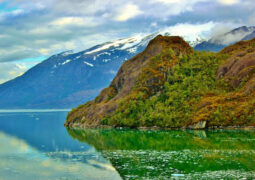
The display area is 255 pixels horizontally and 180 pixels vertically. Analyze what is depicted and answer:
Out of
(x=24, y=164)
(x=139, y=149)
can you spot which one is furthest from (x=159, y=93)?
(x=24, y=164)

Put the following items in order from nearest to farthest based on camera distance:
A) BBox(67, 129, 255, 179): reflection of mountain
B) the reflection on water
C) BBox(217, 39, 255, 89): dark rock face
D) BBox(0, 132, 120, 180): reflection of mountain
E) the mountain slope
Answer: BBox(67, 129, 255, 179): reflection of mountain → BBox(0, 132, 120, 180): reflection of mountain → the reflection on water → the mountain slope → BBox(217, 39, 255, 89): dark rock face

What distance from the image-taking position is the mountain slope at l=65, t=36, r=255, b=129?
13250 centimetres

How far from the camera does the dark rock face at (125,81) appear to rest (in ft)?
569

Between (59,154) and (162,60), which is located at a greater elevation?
(162,60)

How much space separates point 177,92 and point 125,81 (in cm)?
3862

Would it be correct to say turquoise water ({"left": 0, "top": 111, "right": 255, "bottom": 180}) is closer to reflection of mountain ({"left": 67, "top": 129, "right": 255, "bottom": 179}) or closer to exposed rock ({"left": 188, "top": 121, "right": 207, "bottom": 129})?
reflection of mountain ({"left": 67, "top": 129, "right": 255, "bottom": 179})

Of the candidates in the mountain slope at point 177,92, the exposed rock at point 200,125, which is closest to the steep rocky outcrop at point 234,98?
the mountain slope at point 177,92

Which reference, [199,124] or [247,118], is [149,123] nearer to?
[199,124]

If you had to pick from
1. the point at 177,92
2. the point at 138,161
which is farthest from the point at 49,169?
the point at 177,92

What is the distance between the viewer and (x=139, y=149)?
260 ft

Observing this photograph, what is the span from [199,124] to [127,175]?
8395 centimetres

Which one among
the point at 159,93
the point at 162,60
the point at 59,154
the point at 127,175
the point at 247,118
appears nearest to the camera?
the point at 127,175

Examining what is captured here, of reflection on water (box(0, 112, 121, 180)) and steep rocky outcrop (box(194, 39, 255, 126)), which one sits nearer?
reflection on water (box(0, 112, 121, 180))

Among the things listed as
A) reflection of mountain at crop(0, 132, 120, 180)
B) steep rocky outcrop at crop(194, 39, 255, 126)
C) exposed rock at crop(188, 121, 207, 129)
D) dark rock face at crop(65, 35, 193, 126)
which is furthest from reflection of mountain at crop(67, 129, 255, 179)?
dark rock face at crop(65, 35, 193, 126)
